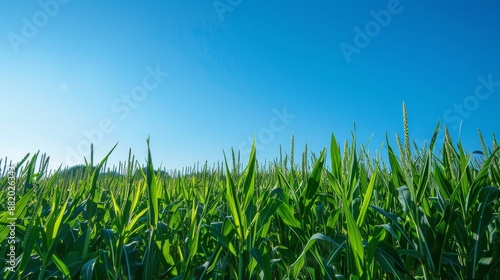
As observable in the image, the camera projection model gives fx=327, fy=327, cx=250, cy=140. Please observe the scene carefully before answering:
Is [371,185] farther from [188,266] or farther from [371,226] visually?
[188,266]

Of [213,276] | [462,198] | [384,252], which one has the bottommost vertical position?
[213,276]

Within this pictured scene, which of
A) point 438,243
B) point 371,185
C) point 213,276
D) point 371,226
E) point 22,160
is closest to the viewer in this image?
point 438,243

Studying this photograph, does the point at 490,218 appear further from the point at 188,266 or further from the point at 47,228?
the point at 47,228

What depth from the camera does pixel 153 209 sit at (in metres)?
1.30

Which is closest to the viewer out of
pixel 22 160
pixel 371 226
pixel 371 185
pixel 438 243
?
pixel 438 243

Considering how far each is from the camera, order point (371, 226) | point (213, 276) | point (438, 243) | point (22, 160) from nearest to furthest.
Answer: point (438, 243)
point (213, 276)
point (371, 226)
point (22, 160)

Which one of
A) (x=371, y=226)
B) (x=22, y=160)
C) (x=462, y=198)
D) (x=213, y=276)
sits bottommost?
(x=213, y=276)

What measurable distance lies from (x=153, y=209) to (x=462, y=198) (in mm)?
1399

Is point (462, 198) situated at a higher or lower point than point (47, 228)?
higher

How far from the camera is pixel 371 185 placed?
1356mm

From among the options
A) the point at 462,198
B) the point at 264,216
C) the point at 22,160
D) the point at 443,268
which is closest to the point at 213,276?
the point at 264,216

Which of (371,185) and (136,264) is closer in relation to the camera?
(371,185)

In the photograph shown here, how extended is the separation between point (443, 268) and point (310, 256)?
0.55 metres

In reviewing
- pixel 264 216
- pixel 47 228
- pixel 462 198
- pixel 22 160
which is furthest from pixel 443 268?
pixel 22 160
